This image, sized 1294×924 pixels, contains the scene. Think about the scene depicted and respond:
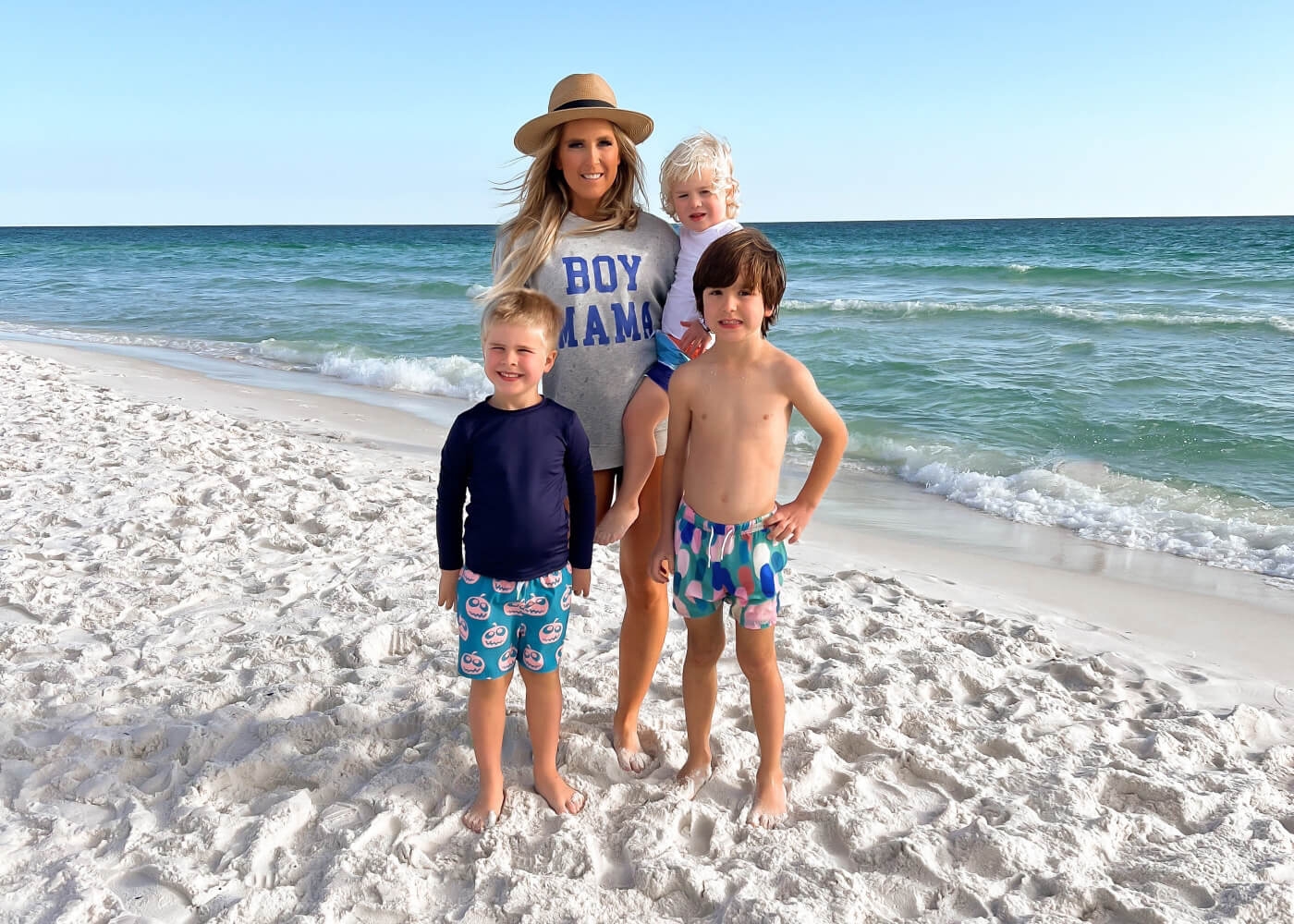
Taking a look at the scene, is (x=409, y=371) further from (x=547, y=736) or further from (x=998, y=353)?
(x=547, y=736)

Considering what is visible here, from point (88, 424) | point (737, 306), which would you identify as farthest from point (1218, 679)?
point (88, 424)

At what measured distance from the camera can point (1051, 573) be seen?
5047mm

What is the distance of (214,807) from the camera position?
262 centimetres

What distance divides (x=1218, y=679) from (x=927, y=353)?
8.61 metres

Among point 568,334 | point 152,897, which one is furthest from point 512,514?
point 152,897

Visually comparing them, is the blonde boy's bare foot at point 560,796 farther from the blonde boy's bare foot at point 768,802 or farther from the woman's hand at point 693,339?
the woman's hand at point 693,339

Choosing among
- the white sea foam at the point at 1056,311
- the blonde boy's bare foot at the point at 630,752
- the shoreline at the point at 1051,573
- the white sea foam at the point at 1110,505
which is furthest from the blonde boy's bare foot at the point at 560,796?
the white sea foam at the point at 1056,311

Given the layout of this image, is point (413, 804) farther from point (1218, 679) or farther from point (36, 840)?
point (1218, 679)

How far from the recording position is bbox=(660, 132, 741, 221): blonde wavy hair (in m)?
2.60

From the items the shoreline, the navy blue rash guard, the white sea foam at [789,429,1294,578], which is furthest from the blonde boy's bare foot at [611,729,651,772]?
the white sea foam at [789,429,1294,578]

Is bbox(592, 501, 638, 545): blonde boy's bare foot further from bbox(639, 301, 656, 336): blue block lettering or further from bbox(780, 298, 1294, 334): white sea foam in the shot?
bbox(780, 298, 1294, 334): white sea foam

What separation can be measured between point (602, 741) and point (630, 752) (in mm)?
120

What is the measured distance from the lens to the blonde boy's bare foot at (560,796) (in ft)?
8.70

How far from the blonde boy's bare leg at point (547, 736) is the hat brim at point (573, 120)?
1451 millimetres
